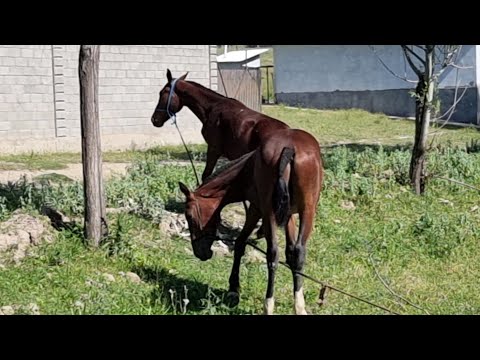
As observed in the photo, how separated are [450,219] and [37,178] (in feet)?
21.2

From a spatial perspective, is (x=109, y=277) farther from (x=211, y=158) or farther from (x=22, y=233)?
(x=211, y=158)

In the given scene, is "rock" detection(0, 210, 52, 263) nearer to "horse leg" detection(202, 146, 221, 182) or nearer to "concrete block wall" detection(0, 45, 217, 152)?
"horse leg" detection(202, 146, 221, 182)

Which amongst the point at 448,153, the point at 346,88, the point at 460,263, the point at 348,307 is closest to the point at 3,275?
the point at 348,307

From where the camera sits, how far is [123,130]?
17.8m

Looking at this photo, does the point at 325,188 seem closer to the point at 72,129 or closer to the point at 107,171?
the point at 107,171

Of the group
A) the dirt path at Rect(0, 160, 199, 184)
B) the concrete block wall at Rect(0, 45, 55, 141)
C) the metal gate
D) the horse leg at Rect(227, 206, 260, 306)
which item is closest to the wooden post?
the horse leg at Rect(227, 206, 260, 306)

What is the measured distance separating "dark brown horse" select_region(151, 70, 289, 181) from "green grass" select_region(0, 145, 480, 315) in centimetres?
115

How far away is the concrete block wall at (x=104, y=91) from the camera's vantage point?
1591 cm

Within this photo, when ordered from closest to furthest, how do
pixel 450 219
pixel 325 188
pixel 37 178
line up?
pixel 450 219, pixel 325 188, pixel 37 178

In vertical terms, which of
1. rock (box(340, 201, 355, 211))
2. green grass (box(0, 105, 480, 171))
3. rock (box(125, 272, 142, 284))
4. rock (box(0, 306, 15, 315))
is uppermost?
green grass (box(0, 105, 480, 171))

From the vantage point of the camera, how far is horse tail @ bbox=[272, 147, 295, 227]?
601 centimetres
